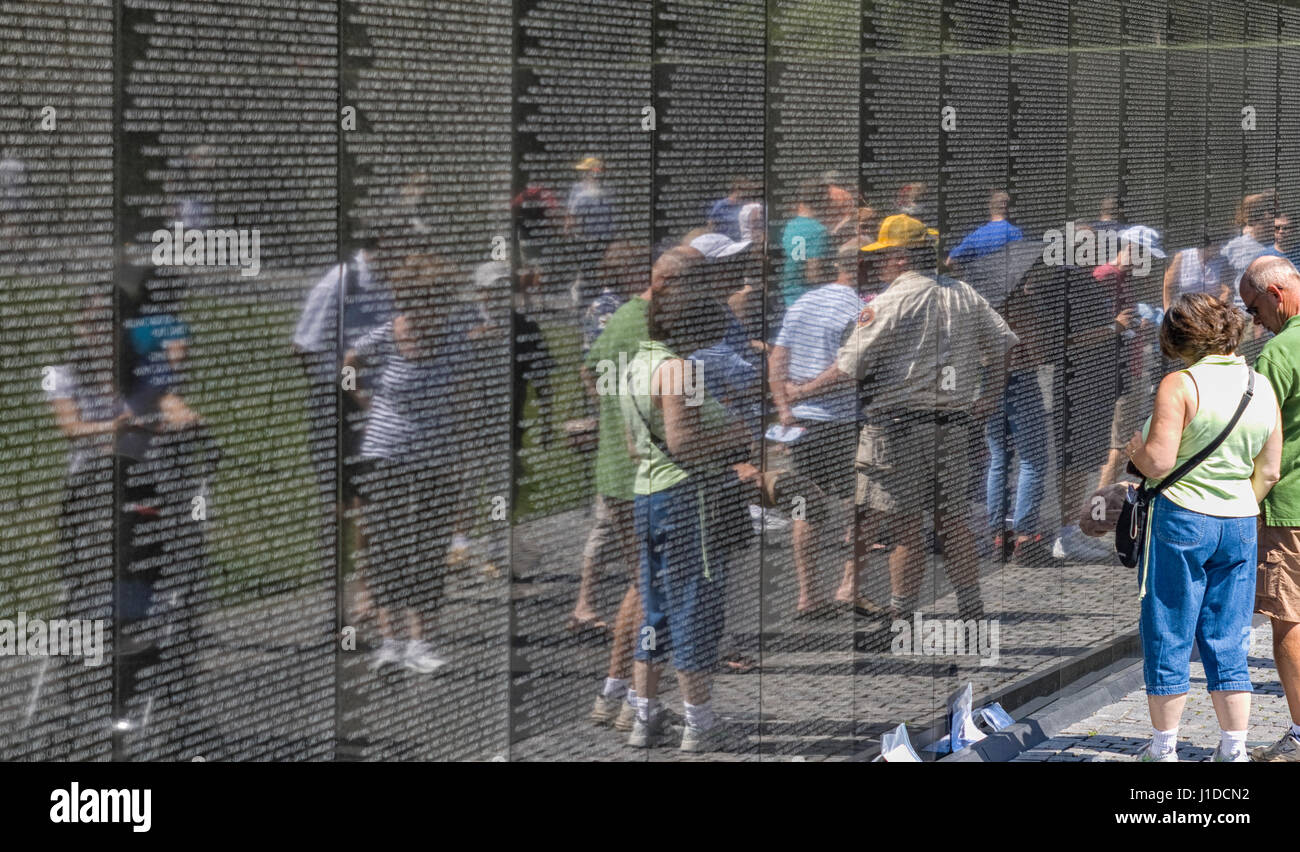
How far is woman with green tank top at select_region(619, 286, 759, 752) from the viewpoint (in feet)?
19.4

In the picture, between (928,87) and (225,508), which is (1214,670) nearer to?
(928,87)

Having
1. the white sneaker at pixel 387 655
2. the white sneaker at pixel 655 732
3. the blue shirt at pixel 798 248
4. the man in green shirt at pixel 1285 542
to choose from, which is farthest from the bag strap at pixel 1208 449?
the white sneaker at pixel 387 655

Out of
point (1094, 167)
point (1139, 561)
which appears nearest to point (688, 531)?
Result: point (1139, 561)

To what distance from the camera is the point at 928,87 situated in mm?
7441

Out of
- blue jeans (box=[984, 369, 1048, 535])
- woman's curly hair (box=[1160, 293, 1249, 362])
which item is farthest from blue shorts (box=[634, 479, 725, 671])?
blue jeans (box=[984, 369, 1048, 535])

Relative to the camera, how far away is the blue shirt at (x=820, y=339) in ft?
21.9

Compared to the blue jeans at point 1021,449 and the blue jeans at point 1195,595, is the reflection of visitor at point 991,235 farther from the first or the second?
the blue jeans at point 1195,595

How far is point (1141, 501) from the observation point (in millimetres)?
6750

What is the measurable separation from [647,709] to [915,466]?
2005mm

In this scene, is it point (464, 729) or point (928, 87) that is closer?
point (464, 729)

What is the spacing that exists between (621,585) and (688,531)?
1.34 ft

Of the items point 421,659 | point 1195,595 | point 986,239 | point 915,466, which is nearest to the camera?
point 421,659

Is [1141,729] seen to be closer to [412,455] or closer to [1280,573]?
[1280,573]

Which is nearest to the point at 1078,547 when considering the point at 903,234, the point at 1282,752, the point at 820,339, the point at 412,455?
the point at 1282,752
